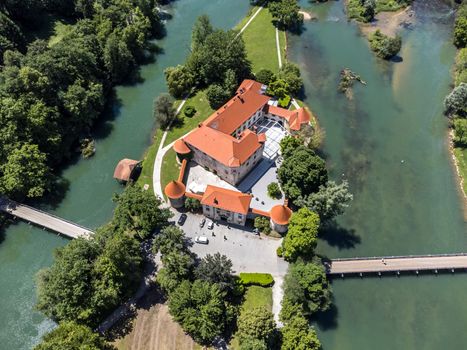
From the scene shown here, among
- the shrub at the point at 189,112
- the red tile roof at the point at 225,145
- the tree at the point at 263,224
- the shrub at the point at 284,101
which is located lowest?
the tree at the point at 263,224

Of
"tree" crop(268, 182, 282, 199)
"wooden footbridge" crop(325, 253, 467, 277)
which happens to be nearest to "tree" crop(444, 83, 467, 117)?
"wooden footbridge" crop(325, 253, 467, 277)

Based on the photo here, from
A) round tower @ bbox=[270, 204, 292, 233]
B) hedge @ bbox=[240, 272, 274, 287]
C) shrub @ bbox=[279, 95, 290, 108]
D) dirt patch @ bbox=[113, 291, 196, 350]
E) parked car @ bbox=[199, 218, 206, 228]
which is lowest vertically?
dirt patch @ bbox=[113, 291, 196, 350]

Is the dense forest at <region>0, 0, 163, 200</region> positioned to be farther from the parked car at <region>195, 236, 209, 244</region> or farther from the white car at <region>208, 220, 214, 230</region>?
the white car at <region>208, 220, 214, 230</region>

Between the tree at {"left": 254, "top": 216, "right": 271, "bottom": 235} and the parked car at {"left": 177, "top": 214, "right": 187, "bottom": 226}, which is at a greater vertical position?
the tree at {"left": 254, "top": 216, "right": 271, "bottom": 235}

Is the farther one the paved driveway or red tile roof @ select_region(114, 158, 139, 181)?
red tile roof @ select_region(114, 158, 139, 181)

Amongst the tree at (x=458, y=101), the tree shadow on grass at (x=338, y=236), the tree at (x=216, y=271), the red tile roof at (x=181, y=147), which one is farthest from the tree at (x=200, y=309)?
the tree at (x=458, y=101)

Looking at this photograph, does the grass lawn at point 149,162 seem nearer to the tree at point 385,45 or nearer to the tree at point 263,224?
the tree at point 263,224

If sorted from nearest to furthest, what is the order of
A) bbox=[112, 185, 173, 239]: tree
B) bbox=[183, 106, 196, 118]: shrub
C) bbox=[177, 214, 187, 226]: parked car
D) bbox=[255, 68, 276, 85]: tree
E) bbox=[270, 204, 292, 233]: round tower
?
bbox=[112, 185, 173, 239]: tree, bbox=[270, 204, 292, 233]: round tower, bbox=[177, 214, 187, 226]: parked car, bbox=[183, 106, 196, 118]: shrub, bbox=[255, 68, 276, 85]: tree

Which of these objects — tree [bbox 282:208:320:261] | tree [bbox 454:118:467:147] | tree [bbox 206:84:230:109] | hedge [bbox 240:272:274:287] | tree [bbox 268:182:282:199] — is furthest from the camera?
tree [bbox 206:84:230:109]
